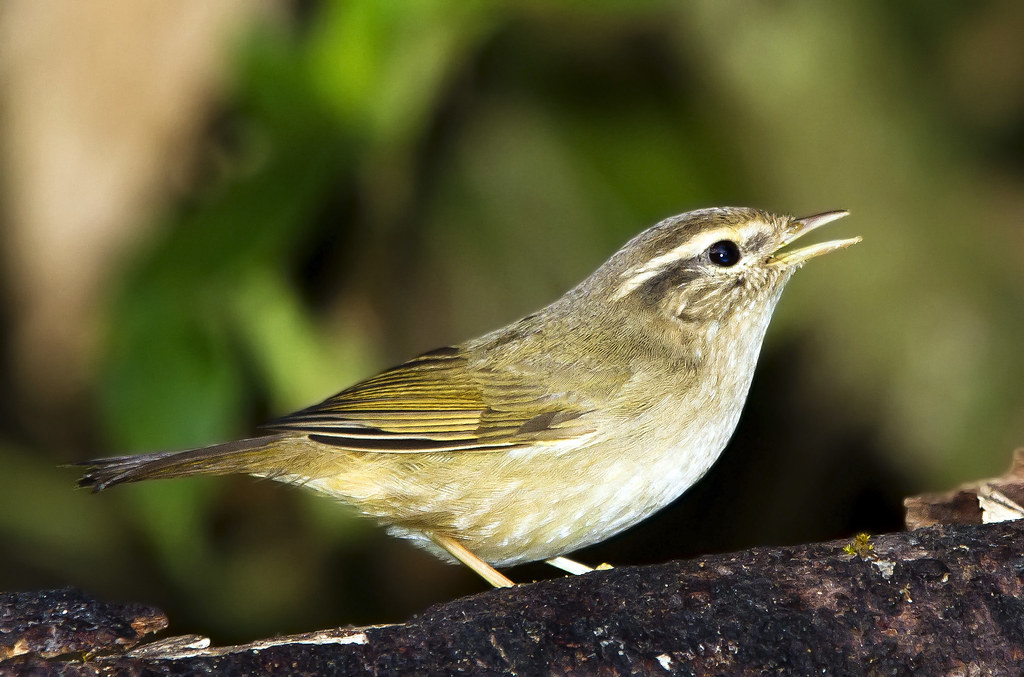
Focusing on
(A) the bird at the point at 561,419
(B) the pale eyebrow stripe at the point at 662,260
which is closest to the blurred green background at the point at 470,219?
(A) the bird at the point at 561,419

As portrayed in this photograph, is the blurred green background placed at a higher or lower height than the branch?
higher

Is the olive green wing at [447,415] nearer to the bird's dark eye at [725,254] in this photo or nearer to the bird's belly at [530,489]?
the bird's belly at [530,489]

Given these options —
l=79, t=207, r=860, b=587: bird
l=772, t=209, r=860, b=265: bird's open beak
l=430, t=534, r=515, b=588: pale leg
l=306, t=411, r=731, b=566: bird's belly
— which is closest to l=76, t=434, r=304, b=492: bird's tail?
l=79, t=207, r=860, b=587: bird

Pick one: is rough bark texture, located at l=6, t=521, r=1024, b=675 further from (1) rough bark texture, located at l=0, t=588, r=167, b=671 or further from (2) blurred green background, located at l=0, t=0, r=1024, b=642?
(2) blurred green background, located at l=0, t=0, r=1024, b=642

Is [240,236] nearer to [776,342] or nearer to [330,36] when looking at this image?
[330,36]

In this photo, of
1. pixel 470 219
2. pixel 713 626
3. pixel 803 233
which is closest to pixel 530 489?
pixel 713 626

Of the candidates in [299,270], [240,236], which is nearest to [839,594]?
[240,236]

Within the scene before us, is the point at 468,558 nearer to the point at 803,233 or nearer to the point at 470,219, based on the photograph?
the point at 803,233
